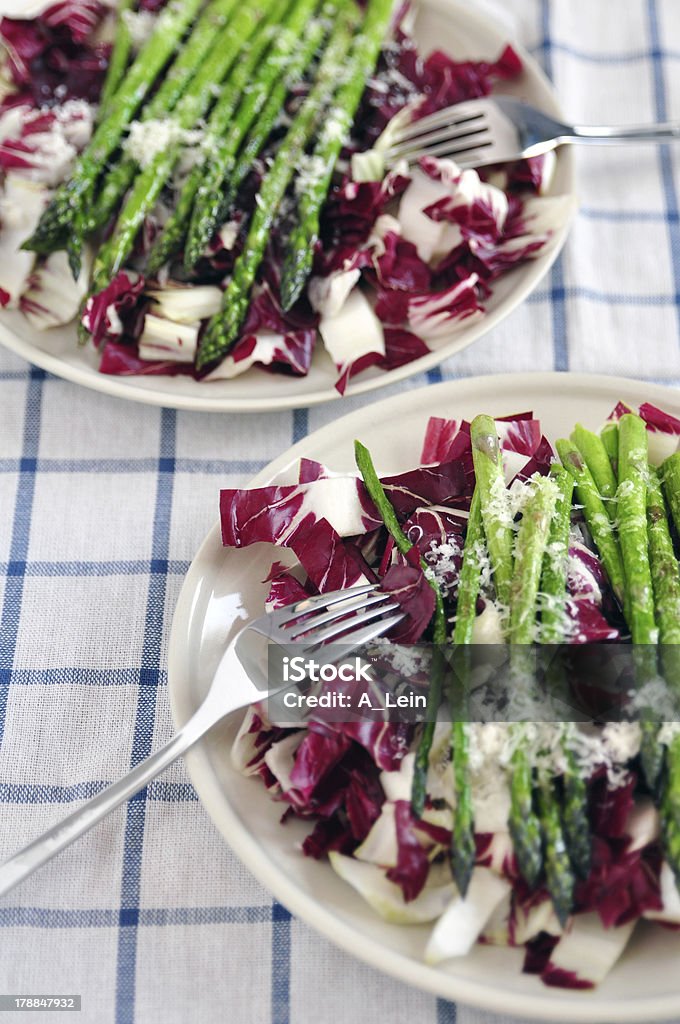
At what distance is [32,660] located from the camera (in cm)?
229

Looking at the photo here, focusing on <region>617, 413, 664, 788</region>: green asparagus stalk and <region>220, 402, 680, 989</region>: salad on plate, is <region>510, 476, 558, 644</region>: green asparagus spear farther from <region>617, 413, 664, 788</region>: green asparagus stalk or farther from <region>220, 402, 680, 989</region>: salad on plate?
<region>617, 413, 664, 788</region>: green asparagus stalk

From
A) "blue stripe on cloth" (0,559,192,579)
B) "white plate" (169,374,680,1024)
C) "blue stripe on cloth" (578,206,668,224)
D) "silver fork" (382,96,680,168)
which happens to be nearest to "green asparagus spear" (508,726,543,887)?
"white plate" (169,374,680,1024)

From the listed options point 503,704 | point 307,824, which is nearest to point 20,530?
point 307,824

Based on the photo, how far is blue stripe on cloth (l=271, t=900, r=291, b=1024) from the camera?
6.02ft

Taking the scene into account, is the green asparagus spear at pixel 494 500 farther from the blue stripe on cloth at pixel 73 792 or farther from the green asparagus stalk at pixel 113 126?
the green asparagus stalk at pixel 113 126

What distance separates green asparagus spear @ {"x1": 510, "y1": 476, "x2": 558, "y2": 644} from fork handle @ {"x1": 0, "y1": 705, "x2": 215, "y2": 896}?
70 cm

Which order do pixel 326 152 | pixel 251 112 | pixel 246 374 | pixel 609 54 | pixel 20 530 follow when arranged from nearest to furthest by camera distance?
pixel 20 530 < pixel 246 374 < pixel 326 152 < pixel 251 112 < pixel 609 54

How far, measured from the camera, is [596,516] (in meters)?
2.01

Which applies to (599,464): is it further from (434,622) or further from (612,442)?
(434,622)

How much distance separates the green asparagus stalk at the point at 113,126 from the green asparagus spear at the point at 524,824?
6.75 ft

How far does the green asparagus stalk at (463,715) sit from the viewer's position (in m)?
1.64

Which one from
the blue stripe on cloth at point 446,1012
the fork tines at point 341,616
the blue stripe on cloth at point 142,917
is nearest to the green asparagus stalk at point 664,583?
the fork tines at point 341,616

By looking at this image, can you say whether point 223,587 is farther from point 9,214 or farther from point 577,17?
point 577,17

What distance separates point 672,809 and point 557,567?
1.68 feet
